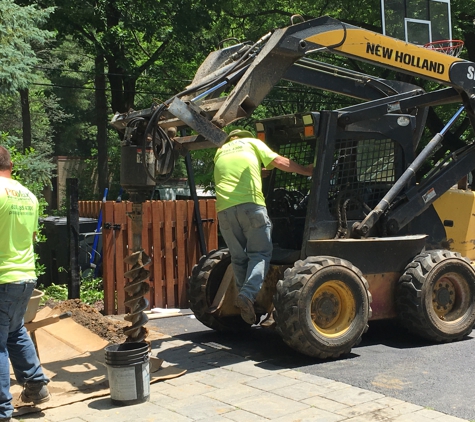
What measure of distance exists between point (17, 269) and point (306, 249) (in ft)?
9.74

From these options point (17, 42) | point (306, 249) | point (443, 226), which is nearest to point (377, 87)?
point (443, 226)

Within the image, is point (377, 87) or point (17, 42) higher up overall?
point (17, 42)

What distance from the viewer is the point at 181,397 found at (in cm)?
552

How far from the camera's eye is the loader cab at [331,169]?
702 cm

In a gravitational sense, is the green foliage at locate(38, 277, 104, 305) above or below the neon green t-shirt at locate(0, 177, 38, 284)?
below

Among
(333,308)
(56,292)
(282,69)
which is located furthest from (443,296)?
(56,292)

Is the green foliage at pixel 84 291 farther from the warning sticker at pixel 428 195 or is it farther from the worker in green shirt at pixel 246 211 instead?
the warning sticker at pixel 428 195

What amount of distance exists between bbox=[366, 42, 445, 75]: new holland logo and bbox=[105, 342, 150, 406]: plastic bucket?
4.06 metres

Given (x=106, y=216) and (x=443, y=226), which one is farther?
(x=106, y=216)

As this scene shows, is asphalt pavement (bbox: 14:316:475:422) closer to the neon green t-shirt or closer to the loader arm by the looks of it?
the neon green t-shirt

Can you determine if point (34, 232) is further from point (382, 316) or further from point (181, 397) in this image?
point (382, 316)

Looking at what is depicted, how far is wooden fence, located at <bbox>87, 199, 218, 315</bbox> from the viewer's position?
28.9ft

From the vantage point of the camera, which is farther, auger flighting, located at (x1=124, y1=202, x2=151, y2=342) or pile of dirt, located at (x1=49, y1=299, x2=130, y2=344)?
pile of dirt, located at (x1=49, y1=299, x2=130, y2=344)

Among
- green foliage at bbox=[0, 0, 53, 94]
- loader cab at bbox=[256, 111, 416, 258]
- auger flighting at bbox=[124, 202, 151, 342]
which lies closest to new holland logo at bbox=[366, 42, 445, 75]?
loader cab at bbox=[256, 111, 416, 258]
